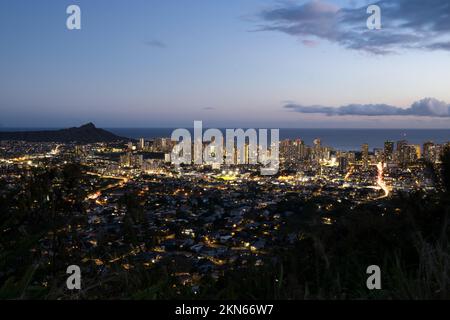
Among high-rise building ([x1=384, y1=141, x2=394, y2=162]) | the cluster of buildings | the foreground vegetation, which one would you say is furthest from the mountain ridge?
the foreground vegetation

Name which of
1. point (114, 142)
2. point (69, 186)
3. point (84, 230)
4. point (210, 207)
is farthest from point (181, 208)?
point (114, 142)

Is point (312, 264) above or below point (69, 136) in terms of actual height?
below

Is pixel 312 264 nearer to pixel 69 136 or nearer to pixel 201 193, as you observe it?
pixel 201 193

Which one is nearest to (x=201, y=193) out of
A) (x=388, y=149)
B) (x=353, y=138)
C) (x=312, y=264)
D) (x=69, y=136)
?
(x=388, y=149)

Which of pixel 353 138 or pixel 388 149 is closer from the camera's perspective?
pixel 388 149

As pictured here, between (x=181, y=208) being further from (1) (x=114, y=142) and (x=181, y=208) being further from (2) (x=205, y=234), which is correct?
(1) (x=114, y=142)

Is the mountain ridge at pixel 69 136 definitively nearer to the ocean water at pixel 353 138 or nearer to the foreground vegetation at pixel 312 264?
the ocean water at pixel 353 138

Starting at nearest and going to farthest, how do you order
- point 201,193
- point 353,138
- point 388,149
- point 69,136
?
point 388,149 → point 201,193 → point 69,136 → point 353,138

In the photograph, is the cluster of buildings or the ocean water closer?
the cluster of buildings

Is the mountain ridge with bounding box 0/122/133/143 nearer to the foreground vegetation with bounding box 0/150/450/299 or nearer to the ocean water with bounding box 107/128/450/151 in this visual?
the ocean water with bounding box 107/128/450/151

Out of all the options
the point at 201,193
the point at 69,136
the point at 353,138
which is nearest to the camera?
the point at 201,193

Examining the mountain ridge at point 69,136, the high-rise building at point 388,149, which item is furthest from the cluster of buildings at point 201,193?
the mountain ridge at point 69,136
